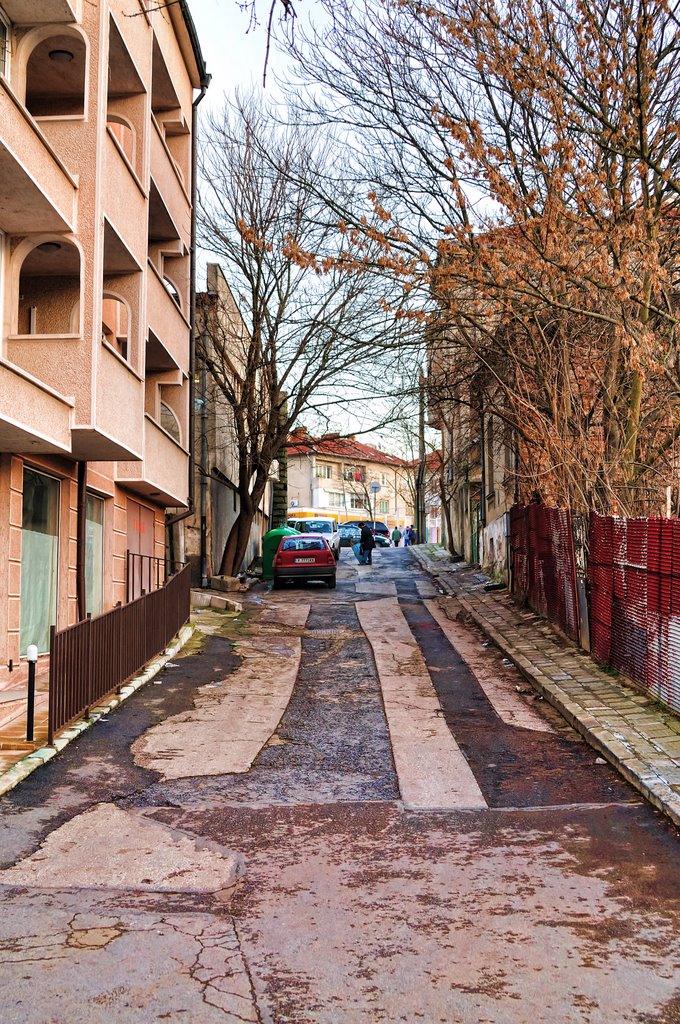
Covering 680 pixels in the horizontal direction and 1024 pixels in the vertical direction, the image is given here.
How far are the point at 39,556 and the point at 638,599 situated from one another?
300 inches

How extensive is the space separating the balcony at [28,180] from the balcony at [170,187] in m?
5.93

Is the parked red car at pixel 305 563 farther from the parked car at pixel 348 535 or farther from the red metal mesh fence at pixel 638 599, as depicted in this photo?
the parked car at pixel 348 535

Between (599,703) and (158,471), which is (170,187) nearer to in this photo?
(158,471)

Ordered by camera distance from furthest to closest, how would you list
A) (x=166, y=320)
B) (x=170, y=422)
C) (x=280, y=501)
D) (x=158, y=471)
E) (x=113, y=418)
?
(x=280, y=501), (x=170, y=422), (x=166, y=320), (x=158, y=471), (x=113, y=418)

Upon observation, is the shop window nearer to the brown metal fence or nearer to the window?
the window

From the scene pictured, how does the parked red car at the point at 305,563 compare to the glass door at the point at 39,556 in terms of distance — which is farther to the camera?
the parked red car at the point at 305,563

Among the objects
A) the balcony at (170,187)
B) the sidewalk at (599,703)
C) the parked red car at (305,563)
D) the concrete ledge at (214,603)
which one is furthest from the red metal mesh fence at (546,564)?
the balcony at (170,187)

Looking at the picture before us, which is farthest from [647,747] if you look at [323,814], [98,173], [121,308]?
[121,308]

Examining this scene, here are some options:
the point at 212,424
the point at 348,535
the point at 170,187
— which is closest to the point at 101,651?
the point at 170,187

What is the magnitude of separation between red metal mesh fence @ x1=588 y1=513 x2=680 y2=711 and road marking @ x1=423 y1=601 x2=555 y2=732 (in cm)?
124

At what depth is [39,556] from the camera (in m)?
13.2

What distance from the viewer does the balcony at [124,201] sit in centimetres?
1351

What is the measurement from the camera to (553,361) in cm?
1559

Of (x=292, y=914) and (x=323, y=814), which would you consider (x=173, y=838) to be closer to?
(x=323, y=814)
